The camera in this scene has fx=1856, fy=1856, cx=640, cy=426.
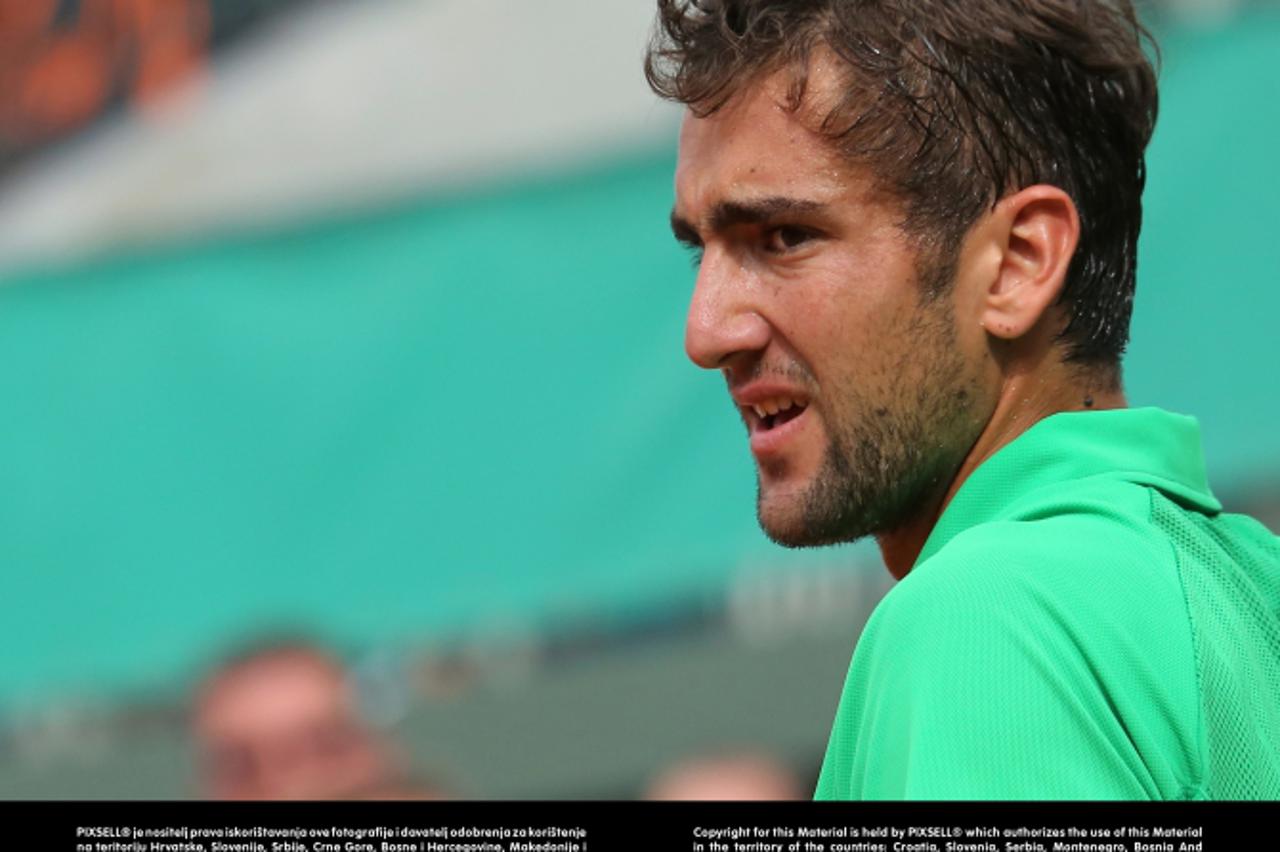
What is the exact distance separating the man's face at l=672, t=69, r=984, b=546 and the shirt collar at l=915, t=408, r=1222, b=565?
76mm

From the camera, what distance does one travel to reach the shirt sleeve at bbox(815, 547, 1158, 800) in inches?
53.1

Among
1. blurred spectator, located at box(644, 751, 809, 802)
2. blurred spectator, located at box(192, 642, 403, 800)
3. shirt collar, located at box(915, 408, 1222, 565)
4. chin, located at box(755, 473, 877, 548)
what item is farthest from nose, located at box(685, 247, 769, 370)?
blurred spectator, located at box(192, 642, 403, 800)

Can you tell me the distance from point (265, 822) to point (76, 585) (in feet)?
10.4

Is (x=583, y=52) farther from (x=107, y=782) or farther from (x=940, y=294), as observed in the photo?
(x=940, y=294)

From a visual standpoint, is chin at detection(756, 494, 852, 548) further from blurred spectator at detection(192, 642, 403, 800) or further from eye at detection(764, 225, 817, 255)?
blurred spectator at detection(192, 642, 403, 800)

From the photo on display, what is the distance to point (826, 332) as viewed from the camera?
1.81 metres

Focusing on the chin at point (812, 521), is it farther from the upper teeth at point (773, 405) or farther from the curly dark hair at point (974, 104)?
the curly dark hair at point (974, 104)

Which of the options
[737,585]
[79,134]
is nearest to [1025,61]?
[737,585]

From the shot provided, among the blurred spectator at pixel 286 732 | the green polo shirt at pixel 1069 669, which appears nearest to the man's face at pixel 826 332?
the green polo shirt at pixel 1069 669

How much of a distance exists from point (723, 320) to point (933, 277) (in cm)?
21

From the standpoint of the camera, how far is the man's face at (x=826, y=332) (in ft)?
5.89

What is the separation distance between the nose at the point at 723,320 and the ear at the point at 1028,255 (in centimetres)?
23

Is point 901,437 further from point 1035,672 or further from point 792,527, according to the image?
point 1035,672

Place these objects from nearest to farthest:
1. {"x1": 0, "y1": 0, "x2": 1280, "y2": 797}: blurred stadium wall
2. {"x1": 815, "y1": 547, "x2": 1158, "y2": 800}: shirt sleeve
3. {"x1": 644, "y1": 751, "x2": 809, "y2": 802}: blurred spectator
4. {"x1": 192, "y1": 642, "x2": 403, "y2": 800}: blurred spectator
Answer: {"x1": 815, "y1": 547, "x2": 1158, "y2": 800}: shirt sleeve → {"x1": 644, "y1": 751, "x2": 809, "y2": 802}: blurred spectator → {"x1": 192, "y1": 642, "x2": 403, "y2": 800}: blurred spectator → {"x1": 0, "y1": 0, "x2": 1280, "y2": 797}: blurred stadium wall
